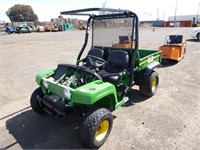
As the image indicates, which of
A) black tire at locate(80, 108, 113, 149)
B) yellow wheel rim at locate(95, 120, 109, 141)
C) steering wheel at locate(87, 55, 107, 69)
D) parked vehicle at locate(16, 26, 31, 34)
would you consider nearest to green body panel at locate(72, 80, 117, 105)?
black tire at locate(80, 108, 113, 149)

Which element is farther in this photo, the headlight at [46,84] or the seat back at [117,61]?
the seat back at [117,61]

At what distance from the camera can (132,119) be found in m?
3.59

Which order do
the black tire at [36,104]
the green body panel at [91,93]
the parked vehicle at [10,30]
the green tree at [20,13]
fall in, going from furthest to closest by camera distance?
the green tree at [20,13] → the parked vehicle at [10,30] → the black tire at [36,104] → the green body panel at [91,93]

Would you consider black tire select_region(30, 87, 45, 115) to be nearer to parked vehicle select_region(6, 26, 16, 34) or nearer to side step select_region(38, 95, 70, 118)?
side step select_region(38, 95, 70, 118)

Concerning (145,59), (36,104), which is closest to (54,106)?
(36,104)

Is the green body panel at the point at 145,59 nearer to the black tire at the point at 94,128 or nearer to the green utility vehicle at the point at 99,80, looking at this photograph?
the green utility vehicle at the point at 99,80

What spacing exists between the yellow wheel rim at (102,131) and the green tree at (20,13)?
242 feet

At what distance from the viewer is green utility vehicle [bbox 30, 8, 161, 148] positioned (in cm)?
274

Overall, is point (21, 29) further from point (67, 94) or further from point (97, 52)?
point (67, 94)

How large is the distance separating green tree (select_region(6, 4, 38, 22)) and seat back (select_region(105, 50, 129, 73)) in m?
72.7

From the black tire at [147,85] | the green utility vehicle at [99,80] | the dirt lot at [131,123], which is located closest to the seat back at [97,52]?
the green utility vehicle at [99,80]

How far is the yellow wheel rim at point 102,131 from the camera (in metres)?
2.88

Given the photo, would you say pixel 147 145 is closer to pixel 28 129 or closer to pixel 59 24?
pixel 28 129

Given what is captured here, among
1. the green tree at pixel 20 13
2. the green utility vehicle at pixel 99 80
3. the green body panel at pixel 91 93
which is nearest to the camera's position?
the green body panel at pixel 91 93
